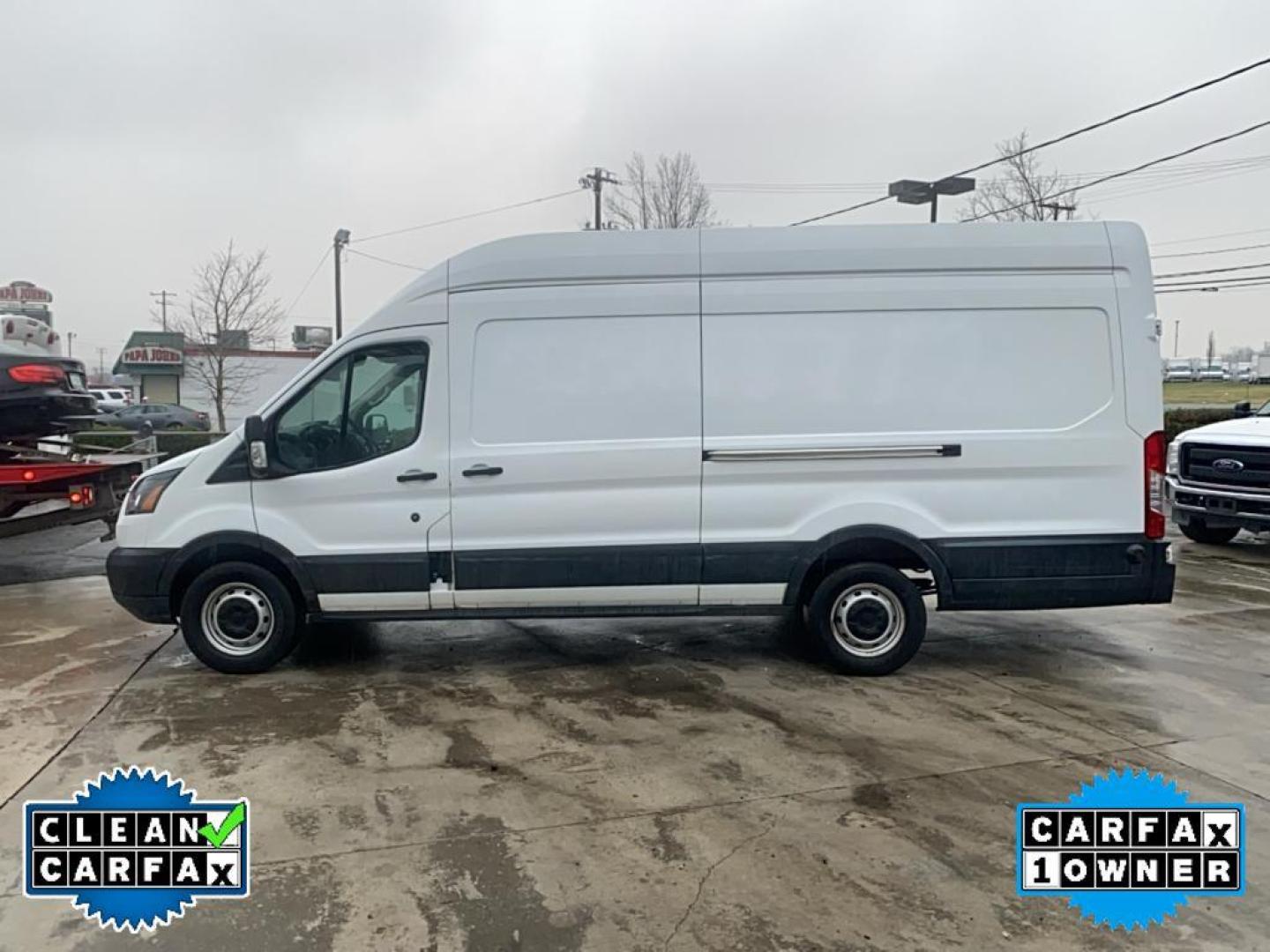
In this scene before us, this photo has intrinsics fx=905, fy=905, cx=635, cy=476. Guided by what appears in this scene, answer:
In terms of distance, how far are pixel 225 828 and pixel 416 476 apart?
92.2 inches

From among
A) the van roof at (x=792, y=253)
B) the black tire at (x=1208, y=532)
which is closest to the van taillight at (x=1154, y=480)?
the van roof at (x=792, y=253)

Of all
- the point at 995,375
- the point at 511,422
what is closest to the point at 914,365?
the point at 995,375

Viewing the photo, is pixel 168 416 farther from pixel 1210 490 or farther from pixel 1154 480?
pixel 1154 480

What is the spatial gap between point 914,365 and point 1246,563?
6.86 m

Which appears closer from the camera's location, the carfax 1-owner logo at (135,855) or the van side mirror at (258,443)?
the carfax 1-owner logo at (135,855)

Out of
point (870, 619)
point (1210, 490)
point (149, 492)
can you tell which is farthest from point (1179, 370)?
point (149, 492)

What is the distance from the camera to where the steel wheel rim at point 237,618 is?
5570 mm

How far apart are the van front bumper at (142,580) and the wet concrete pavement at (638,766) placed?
18.0 inches

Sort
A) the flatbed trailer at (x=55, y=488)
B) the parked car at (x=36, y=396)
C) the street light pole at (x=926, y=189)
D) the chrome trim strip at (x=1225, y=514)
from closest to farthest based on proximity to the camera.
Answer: the flatbed trailer at (x=55, y=488)
the parked car at (x=36, y=396)
the chrome trim strip at (x=1225, y=514)
the street light pole at (x=926, y=189)

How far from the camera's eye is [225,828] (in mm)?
3562

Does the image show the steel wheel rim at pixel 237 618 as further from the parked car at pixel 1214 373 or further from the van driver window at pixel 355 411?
the parked car at pixel 1214 373

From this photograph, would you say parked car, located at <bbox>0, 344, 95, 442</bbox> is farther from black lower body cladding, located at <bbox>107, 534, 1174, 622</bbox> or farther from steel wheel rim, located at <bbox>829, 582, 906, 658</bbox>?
steel wheel rim, located at <bbox>829, 582, 906, 658</bbox>

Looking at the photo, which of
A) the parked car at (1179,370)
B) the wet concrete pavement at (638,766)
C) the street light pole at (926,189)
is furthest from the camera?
the parked car at (1179,370)

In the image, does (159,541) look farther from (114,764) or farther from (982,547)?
(982,547)
